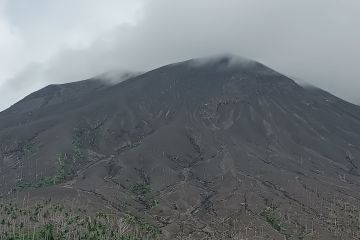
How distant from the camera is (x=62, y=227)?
163 metres

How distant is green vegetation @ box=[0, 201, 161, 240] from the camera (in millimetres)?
147000

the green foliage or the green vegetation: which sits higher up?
the green vegetation

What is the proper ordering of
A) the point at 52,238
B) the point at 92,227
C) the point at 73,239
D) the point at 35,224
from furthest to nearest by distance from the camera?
the point at 35,224 < the point at 92,227 < the point at 73,239 < the point at 52,238

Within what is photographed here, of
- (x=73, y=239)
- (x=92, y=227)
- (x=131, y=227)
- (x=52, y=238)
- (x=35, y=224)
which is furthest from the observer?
(x=131, y=227)

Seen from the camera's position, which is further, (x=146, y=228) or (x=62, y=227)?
(x=146, y=228)

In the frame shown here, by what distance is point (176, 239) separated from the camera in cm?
19800

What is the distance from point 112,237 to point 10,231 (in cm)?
2880

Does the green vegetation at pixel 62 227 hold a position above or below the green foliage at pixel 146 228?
above

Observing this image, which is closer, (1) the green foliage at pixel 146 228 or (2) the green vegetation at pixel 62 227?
(2) the green vegetation at pixel 62 227

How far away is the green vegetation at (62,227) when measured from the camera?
147 m

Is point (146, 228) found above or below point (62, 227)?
below

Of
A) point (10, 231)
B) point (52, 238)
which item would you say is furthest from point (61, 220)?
point (52, 238)

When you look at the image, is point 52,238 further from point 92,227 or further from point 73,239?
point 92,227

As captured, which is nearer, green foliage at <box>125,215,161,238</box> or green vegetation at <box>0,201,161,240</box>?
green vegetation at <box>0,201,161,240</box>
